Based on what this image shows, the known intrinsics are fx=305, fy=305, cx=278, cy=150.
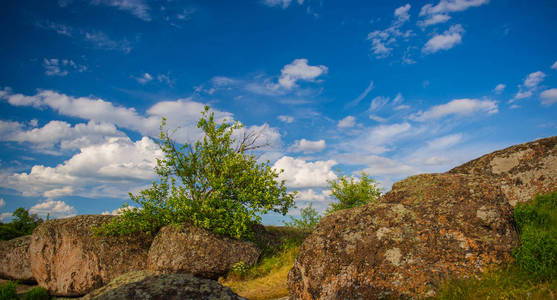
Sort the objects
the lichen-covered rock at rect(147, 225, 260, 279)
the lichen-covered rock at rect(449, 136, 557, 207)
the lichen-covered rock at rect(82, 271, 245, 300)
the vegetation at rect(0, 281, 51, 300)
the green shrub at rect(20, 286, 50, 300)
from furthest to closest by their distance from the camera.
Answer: the green shrub at rect(20, 286, 50, 300) < the lichen-covered rock at rect(147, 225, 260, 279) < the vegetation at rect(0, 281, 51, 300) < the lichen-covered rock at rect(449, 136, 557, 207) < the lichen-covered rock at rect(82, 271, 245, 300)

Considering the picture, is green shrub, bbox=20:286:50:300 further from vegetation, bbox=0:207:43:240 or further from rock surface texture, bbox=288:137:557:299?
rock surface texture, bbox=288:137:557:299

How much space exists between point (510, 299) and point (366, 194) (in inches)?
859

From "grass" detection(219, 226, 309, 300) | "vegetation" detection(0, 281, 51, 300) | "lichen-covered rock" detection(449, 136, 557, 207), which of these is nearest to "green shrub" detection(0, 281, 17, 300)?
"vegetation" detection(0, 281, 51, 300)

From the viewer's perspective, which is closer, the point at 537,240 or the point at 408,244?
the point at 537,240

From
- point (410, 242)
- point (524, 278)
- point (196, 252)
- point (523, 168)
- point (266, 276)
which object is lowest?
point (266, 276)

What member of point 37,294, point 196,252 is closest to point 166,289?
point 196,252

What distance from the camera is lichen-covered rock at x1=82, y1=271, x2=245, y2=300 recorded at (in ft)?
17.2

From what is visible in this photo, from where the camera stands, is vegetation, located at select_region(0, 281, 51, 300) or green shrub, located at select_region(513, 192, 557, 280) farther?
vegetation, located at select_region(0, 281, 51, 300)

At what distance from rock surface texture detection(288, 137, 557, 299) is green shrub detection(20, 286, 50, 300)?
17900 millimetres

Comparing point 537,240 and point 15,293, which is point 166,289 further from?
point 15,293

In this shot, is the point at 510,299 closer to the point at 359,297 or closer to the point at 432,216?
the point at 432,216

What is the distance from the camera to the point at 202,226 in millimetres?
18250

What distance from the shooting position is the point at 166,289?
5.34 meters

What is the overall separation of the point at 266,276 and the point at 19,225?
86.9 ft
